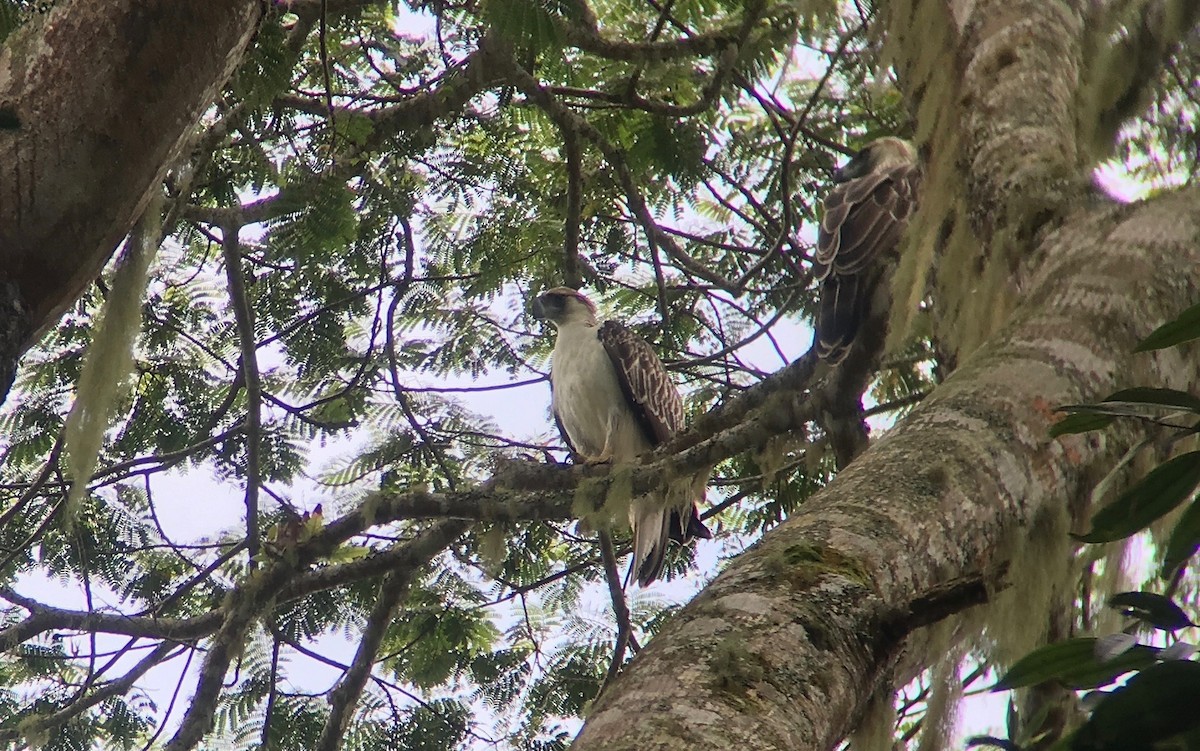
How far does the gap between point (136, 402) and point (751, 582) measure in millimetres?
5415

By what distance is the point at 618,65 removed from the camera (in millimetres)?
5270

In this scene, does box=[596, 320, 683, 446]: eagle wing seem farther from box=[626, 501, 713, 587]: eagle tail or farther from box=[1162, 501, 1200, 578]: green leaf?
box=[1162, 501, 1200, 578]: green leaf

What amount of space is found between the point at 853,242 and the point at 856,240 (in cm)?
2

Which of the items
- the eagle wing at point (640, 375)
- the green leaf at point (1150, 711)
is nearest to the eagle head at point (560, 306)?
the eagle wing at point (640, 375)

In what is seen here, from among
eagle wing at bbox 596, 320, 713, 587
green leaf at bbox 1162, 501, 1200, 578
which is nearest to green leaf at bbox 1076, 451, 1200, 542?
green leaf at bbox 1162, 501, 1200, 578

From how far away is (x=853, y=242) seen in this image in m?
4.64

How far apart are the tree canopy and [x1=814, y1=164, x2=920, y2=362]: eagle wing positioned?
7.6 inches

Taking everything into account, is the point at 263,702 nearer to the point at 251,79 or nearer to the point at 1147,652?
the point at 251,79

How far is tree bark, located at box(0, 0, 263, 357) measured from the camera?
1.79 meters

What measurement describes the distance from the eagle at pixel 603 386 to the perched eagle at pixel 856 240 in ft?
6.07

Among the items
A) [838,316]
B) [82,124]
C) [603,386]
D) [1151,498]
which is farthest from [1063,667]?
[603,386]

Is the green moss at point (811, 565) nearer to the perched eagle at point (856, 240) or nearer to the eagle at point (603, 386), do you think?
the perched eagle at point (856, 240)

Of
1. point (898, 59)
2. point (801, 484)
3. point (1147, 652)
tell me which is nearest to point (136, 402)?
point (801, 484)

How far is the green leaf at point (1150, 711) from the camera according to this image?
119 centimetres
